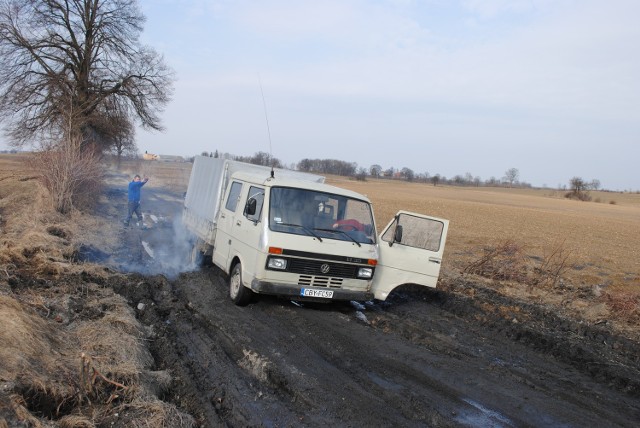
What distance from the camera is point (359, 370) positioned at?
6.03 m

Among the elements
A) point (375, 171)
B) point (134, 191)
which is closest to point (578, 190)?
point (375, 171)

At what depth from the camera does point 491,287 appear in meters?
11.6

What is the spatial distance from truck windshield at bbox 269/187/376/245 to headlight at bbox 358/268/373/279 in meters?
0.44

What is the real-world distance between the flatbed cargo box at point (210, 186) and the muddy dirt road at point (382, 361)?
1.35 m

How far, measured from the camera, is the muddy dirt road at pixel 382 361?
5023 millimetres

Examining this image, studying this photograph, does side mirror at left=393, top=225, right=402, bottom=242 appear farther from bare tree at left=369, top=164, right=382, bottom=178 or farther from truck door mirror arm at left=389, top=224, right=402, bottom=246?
bare tree at left=369, top=164, right=382, bottom=178

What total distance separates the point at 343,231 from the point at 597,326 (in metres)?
4.68

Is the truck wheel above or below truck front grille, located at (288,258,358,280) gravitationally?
below

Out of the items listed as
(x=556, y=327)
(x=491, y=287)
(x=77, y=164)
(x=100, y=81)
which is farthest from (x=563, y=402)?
(x=100, y=81)

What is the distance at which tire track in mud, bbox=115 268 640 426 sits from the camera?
4.97 meters

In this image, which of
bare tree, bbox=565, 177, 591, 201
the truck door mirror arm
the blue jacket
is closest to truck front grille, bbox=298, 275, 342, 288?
the truck door mirror arm

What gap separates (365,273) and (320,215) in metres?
1.19

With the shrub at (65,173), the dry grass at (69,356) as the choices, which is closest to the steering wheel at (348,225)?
the dry grass at (69,356)

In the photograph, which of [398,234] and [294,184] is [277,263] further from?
[398,234]
